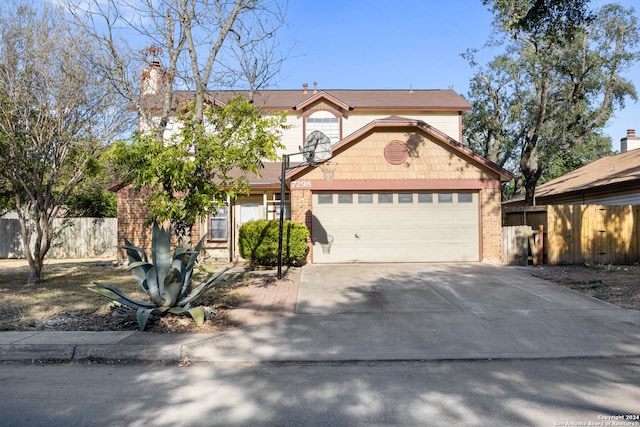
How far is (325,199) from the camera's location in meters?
15.3

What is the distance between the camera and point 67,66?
1095 cm

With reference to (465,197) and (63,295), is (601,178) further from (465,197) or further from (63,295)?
(63,295)

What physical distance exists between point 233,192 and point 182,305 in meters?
2.17

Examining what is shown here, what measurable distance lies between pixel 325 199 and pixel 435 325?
8.10 meters

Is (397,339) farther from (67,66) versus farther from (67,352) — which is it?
(67,66)

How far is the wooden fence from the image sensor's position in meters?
14.4

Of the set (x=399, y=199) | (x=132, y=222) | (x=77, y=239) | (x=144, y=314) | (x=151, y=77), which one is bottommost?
(x=144, y=314)

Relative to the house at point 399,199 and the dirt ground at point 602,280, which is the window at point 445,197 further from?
the dirt ground at point 602,280

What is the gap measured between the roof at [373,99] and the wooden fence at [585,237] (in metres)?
6.68

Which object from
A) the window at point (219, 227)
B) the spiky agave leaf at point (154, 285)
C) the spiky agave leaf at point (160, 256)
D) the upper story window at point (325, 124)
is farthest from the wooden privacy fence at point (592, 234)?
the spiky agave leaf at point (154, 285)

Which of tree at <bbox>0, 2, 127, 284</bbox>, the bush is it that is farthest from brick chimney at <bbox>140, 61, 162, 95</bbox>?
the bush

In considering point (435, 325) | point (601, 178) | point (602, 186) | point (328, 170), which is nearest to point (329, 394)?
point (435, 325)

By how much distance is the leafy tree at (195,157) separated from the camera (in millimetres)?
7883

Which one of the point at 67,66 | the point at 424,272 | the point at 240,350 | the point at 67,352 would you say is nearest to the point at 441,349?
the point at 240,350
